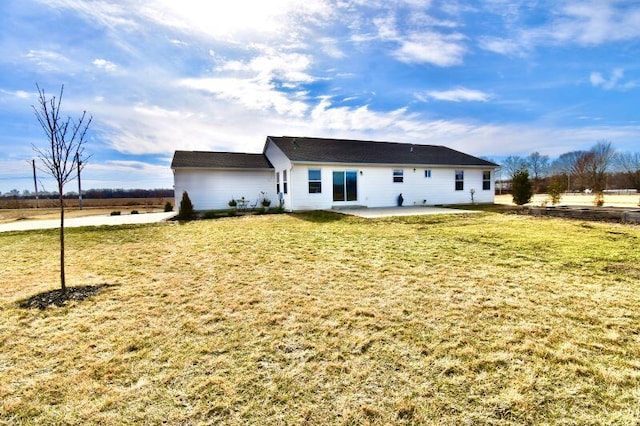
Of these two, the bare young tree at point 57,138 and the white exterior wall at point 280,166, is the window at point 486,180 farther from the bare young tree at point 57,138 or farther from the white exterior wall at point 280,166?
the bare young tree at point 57,138

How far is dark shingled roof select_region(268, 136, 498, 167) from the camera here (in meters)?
A: 16.8

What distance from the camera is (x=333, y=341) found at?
2885 millimetres

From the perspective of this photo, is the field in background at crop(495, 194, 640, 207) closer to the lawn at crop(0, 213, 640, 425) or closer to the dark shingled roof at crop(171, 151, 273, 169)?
the lawn at crop(0, 213, 640, 425)

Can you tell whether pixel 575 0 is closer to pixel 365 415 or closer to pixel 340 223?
pixel 340 223

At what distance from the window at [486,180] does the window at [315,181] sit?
40.4 ft

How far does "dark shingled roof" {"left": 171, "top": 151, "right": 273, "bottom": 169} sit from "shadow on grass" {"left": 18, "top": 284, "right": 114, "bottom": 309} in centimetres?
1265

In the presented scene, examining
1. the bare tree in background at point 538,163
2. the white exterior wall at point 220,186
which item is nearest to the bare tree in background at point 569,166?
the bare tree in background at point 538,163

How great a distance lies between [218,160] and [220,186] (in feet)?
5.99

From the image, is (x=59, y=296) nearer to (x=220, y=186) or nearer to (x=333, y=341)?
(x=333, y=341)

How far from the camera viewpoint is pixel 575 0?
956 cm

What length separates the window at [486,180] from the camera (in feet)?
67.7

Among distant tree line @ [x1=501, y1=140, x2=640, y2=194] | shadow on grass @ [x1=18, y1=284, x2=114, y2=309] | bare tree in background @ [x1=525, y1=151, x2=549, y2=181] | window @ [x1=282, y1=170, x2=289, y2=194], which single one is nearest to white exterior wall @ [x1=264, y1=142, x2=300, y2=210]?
window @ [x1=282, y1=170, x2=289, y2=194]

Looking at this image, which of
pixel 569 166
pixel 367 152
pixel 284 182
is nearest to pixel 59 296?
pixel 284 182

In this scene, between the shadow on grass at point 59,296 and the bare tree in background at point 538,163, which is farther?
the bare tree in background at point 538,163
